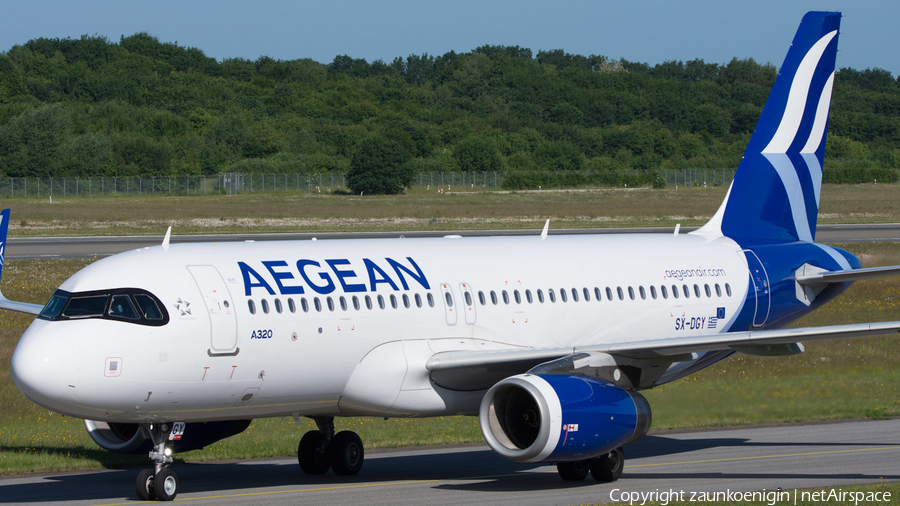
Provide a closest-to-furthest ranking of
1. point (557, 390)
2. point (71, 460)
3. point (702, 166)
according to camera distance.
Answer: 1. point (557, 390)
2. point (71, 460)
3. point (702, 166)

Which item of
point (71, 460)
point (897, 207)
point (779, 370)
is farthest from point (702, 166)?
point (71, 460)

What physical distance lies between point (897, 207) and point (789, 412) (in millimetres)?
83609

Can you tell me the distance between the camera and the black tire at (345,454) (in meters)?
20.5

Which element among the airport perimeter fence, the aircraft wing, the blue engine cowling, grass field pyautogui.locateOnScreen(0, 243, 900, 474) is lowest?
the airport perimeter fence

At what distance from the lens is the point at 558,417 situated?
17.2m

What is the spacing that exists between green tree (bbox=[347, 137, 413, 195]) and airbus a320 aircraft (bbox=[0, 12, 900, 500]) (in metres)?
105

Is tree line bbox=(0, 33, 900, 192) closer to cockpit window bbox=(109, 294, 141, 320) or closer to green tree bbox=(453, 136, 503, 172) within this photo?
green tree bbox=(453, 136, 503, 172)

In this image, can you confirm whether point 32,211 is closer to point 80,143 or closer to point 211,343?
point 80,143

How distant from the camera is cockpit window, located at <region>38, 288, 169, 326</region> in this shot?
16.3m

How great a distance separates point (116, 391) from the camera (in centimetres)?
1594

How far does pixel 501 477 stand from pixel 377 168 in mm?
108999

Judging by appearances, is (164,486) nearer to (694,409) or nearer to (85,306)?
(85,306)

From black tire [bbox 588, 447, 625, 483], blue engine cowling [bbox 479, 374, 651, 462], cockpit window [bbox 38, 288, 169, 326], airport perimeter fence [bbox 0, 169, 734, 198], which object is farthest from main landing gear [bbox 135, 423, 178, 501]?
airport perimeter fence [bbox 0, 169, 734, 198]

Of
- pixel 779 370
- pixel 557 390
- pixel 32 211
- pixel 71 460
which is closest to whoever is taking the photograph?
pixel 557 390
